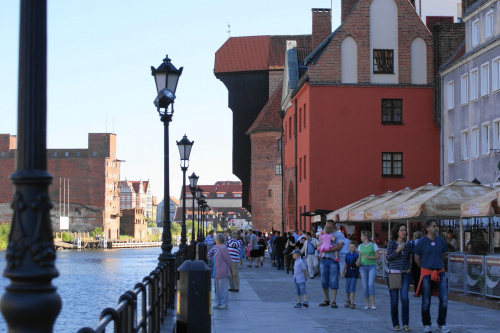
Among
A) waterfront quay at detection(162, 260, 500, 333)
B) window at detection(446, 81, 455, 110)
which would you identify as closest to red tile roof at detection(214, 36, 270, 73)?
window at detection(446, 81, 455, 110)

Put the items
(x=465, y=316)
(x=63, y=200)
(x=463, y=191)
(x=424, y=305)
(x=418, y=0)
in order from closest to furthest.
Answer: (x=424, y=305), (x=465, y=316), (x=463, y=191), (x=418, y=0), (x=63, y=200)

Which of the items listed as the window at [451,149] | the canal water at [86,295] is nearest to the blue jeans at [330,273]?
the canal water at [86,295]

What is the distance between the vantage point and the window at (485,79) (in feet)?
120

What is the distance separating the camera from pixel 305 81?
45.6 metres

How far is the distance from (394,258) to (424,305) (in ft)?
3.57

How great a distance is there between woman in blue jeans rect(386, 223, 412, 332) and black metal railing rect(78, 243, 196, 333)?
390 centimetres

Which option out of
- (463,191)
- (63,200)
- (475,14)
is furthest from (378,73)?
(63,200)

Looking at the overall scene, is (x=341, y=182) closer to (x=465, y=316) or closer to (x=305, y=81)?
(x=305, y=81)

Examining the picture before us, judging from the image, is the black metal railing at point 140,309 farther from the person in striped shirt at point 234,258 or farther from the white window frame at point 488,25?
the white window frame at point 488,25

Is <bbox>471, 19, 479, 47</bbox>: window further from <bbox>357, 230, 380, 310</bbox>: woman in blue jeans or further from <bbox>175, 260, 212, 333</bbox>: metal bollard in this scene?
<bbox>175, 260, 212, 333</bbox>: metal bollard

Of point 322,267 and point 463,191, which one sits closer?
point 322,267

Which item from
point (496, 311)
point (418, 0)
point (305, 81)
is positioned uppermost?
point (418, 0)

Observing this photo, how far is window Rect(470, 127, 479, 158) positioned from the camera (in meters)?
38.3

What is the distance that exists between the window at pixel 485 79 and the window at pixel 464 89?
213cm
